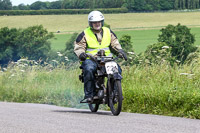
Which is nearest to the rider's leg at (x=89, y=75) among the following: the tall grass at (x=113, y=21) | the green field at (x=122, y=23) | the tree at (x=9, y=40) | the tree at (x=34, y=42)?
the green field at (x=122, y=23)

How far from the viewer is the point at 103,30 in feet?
29.0

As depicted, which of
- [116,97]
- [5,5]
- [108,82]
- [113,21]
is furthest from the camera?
[5,5]

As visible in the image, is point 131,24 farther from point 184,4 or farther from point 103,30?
point 103,30

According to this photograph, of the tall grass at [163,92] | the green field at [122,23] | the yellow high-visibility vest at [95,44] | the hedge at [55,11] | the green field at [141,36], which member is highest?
the yellow high-visibility vest at [95,44]

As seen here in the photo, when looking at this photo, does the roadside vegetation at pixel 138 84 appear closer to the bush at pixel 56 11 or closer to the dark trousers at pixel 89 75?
the dark trousers at pixel 89 75

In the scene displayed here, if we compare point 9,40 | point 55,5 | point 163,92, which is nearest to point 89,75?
point 163,92

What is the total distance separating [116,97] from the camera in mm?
8078

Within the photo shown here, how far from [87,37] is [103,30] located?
342mm

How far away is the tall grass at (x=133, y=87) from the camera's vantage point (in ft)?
27.1

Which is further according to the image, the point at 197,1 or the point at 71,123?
the point at 197,1

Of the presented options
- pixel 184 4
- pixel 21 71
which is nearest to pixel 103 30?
pixel 21 71

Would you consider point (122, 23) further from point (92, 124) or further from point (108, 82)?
point (92, 124)

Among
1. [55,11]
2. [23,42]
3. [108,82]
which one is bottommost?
[23,42]

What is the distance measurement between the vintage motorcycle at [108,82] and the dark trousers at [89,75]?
0.24 feet
